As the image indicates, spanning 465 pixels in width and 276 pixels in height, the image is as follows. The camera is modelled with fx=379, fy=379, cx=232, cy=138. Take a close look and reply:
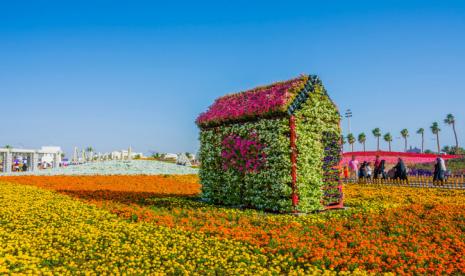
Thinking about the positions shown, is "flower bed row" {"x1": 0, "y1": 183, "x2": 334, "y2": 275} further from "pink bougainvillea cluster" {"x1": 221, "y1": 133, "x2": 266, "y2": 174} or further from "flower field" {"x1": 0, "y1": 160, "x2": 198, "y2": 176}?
"flower field" {"x1": 0, "y1": 160, "x2": 198, "y2": 176}

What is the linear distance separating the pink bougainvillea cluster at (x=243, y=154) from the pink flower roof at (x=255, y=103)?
2.79ft

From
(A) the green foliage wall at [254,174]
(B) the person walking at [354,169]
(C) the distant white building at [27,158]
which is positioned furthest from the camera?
(C) the distant white building at [27,158]

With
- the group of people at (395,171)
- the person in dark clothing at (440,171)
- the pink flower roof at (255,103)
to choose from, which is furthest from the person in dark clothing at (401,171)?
the pink flower roof at (255,103)

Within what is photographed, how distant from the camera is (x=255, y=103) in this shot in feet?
46.8

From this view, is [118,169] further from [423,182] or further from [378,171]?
[423,182]

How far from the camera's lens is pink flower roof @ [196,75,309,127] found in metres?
13.2

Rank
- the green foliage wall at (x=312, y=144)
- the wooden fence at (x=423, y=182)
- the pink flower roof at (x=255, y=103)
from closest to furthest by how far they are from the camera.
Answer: the green foliage wall at (x=312, y=144)
the pink flower roof at (x=255, y=103)
the wooden fence at (x=423, y=182)

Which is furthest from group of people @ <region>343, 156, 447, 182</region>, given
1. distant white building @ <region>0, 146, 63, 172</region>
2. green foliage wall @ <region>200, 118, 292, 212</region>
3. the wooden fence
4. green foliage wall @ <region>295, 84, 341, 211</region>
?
distant white building @ <region>0, 146, 63, 172</region>

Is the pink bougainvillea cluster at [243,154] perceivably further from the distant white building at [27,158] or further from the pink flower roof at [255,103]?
the distant white building at [27,158]

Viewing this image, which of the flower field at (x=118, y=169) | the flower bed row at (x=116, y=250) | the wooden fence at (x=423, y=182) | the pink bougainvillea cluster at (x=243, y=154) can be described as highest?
the pink bougainvillea cluster at (x=243, y=154)

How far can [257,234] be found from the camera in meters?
9.59

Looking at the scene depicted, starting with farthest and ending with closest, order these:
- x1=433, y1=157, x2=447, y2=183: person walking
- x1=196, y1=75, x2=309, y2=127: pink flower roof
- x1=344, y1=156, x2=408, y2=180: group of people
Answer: x1=344, y1=156, x2=408, y2=180: group of people < x1=433, y1=157, x2=447, y2=183: person walking < x1=196, y1=75, x2=309, y2=127: pink flower roof

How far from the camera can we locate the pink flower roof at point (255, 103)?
13203mm

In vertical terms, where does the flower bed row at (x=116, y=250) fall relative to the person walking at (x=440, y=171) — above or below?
below
